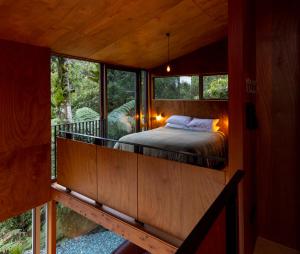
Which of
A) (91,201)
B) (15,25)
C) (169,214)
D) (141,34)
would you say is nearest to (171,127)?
(141,34)

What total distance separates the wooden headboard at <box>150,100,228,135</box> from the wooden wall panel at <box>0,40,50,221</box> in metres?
3.17

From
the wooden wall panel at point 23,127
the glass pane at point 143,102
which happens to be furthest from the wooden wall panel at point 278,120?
the glass pane at point 143,102

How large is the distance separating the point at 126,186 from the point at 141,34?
2.67 m

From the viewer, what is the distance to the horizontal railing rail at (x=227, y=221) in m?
0.75

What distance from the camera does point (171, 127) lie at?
5.50 meters

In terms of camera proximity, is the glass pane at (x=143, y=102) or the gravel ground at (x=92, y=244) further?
the glass pane at (x=143, y=102)

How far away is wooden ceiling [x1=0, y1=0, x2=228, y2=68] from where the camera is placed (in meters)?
2.71

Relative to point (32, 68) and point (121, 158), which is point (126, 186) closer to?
point (121, 158)

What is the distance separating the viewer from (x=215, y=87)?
532 cm

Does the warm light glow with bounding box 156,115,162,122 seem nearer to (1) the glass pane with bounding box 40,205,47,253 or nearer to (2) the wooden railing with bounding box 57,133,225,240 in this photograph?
(2) the wooden railing with bounding box 57,133,225,240

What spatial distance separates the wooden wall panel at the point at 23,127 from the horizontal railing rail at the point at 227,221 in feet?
10.0

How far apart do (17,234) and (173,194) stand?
10.2 ft

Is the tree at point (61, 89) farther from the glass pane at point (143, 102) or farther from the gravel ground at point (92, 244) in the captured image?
the gravel ground at point (92, 244)

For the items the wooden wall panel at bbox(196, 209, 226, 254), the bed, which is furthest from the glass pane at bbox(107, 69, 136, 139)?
the wooden wall panel at bbox(196, 209, 226, 254)
